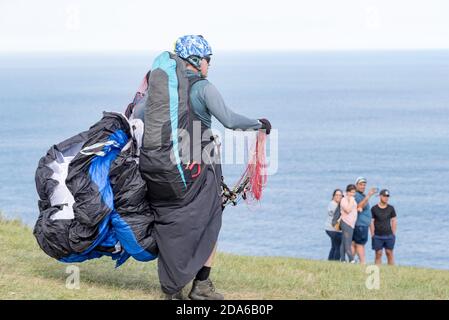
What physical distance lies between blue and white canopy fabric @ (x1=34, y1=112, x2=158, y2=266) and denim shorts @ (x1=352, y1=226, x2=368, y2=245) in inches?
375

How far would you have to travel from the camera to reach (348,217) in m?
17.9

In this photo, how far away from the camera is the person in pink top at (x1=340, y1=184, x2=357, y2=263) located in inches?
701

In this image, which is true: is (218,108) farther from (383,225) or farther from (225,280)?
(383,225)

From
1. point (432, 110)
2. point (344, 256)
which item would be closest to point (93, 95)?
point (432, 110)

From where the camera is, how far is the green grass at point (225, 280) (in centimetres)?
925

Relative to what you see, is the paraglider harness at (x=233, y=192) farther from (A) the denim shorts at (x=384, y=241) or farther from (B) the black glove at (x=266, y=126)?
(A) the denim shorts at (x=384, y=241)

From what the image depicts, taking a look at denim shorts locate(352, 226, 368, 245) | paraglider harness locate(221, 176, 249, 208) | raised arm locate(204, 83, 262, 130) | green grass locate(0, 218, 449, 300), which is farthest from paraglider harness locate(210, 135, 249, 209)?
denim shorts locate(352, 226, 368, 245)

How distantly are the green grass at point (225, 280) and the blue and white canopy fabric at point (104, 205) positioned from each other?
1.42 ft

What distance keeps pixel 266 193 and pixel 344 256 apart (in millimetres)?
75438

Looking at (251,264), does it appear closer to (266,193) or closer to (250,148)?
(250,148)

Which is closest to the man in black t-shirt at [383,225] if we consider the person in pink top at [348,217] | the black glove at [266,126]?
the person in pink top at [348,217]

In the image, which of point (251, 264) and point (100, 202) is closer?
point (100, 202)

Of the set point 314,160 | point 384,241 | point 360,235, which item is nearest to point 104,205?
point 360,235

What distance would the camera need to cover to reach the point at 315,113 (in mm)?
156125
